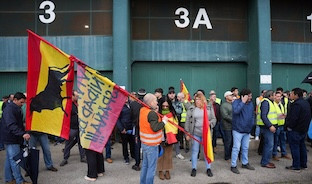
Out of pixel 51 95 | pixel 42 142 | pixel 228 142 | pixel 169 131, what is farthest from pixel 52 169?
pixel 228 142

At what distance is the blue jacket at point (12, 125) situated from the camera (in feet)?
19.9

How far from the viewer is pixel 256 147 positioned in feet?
34.0

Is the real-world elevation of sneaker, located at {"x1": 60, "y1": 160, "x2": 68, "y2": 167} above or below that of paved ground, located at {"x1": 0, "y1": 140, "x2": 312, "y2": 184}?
above

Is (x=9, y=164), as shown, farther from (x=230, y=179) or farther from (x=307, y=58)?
(x=307, y=58)

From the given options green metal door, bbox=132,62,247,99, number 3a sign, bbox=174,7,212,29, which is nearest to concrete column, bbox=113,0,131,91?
green metal door, bbox=132,62,247,99

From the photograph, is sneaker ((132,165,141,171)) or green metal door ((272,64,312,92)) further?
green metal door ((272,64,312,92))

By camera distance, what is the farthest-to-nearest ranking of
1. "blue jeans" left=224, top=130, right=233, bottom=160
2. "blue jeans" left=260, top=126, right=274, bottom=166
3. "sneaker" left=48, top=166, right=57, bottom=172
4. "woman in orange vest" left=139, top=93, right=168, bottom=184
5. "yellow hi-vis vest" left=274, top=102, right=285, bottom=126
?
"blue jeans" left=224, top=130, right=233, bottom=160 → "yellow hi-vis vest" left=274, top=102, right=285, bottom=126 → "blue jeans" left=260, top=126, right=274, bottom=166 → "sneaker" left=48, top=166, right=57, bottom=172 → "woman in orange vest" left=139, top=93, right=168, bottom=184

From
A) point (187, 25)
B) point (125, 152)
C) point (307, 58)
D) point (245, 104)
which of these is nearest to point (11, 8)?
point (187, 25)

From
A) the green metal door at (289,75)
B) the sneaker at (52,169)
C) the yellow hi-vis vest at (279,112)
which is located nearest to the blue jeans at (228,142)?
the yellow hi-vis vest at (279,112)

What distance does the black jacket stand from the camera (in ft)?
24.3

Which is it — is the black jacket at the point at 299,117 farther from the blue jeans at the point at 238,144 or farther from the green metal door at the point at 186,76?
the green metal door at the point at 186,76

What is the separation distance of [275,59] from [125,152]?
907cm

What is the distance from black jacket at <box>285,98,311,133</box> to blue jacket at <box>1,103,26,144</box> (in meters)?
6.08

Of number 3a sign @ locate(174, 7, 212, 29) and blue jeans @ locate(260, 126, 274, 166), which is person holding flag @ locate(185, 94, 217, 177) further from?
number 3a sign @ locate(174, 7, 212, 29)
